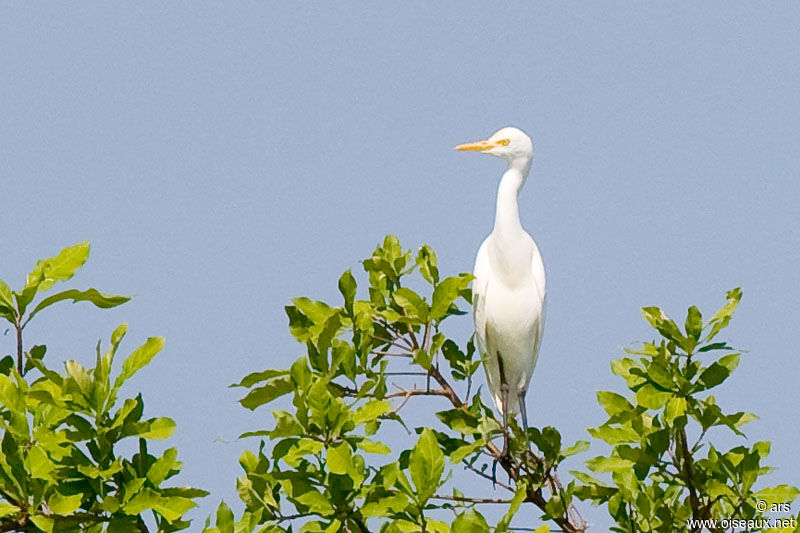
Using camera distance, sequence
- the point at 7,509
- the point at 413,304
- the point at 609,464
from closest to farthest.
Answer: the point at 7,509
the point at 609,464
the point at 413,304

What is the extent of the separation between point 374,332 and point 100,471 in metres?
1.47

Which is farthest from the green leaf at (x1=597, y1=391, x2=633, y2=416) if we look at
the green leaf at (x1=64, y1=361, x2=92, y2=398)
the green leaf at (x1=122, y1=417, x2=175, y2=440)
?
the green leaf at (x1=64, y1=361, x2=92, y2=398)

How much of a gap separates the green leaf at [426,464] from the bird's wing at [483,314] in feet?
8.93

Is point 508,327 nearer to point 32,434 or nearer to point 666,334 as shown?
point 666,334

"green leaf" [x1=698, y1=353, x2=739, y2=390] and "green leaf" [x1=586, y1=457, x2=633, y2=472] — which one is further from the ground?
"green leaf" [x1=698, y1=353, x2=739, y2=390]

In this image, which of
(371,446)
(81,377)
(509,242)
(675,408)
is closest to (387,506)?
(371,446)

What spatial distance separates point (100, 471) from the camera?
365cm

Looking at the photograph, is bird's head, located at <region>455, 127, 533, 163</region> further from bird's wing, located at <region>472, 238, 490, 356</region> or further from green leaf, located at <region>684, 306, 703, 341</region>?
green leaf, located at <region>684, 306, 703, 341</region>

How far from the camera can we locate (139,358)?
3711 mm

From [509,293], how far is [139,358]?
318 cm

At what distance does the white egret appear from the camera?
655 centimetres

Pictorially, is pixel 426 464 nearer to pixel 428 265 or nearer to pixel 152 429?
pixel 152 429

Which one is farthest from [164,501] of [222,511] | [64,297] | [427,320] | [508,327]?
[508,327]

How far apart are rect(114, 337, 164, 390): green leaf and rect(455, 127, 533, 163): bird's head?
353 cm
